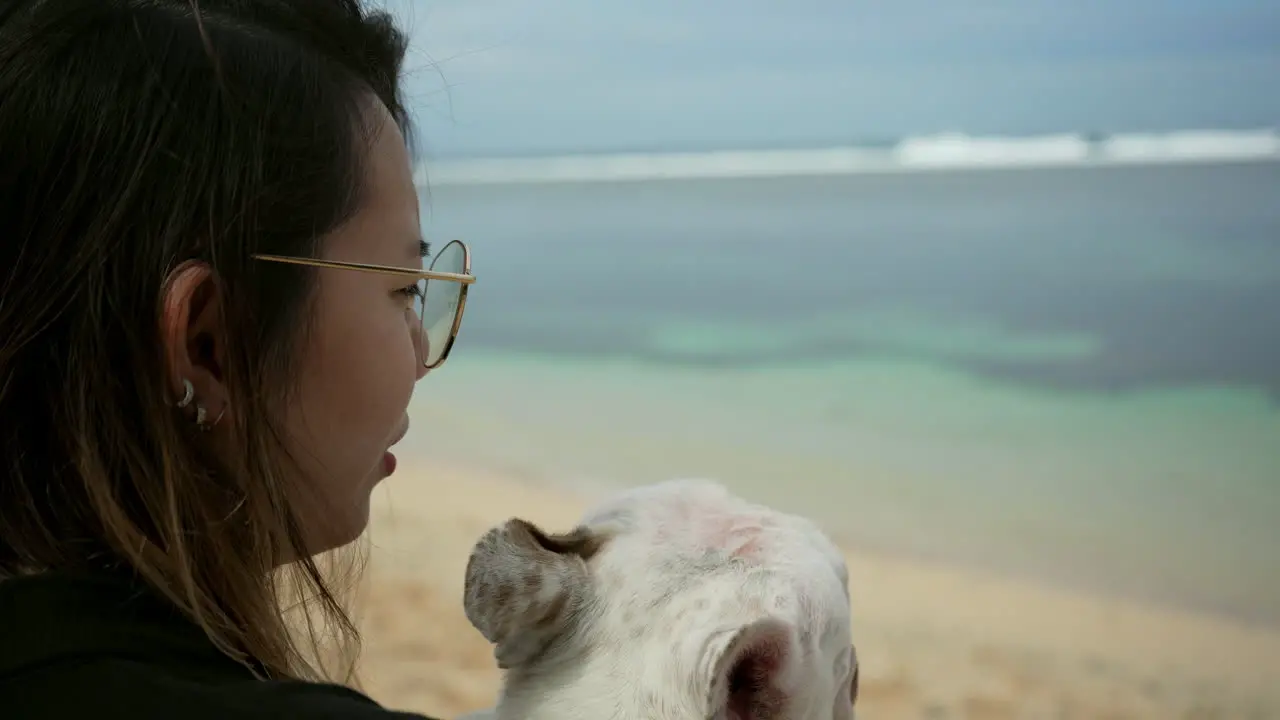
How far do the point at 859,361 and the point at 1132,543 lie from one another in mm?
1751

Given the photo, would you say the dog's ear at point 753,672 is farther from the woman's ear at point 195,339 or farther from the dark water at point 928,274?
the dark water at point 928,274

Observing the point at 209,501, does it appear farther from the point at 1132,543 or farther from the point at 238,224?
the point at 1132,543

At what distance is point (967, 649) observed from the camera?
304cm

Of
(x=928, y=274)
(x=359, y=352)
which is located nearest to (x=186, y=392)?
(x=359, y=352)

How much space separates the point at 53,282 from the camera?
825 millimetres

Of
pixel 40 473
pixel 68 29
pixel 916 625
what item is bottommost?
pixel 916 625

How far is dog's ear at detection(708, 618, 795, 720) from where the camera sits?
80cm

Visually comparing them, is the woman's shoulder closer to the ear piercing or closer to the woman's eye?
the ear piercing

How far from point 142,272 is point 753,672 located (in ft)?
1.54

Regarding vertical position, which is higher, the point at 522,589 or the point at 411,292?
the point at 411,292

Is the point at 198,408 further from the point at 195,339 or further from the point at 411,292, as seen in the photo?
the point at 411,292

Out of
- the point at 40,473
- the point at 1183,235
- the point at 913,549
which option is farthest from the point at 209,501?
the point at 1183,235

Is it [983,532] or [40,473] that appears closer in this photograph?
[40,473]

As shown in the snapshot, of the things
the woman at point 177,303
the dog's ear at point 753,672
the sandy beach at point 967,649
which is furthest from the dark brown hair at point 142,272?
the sandy beach at point 967,649
